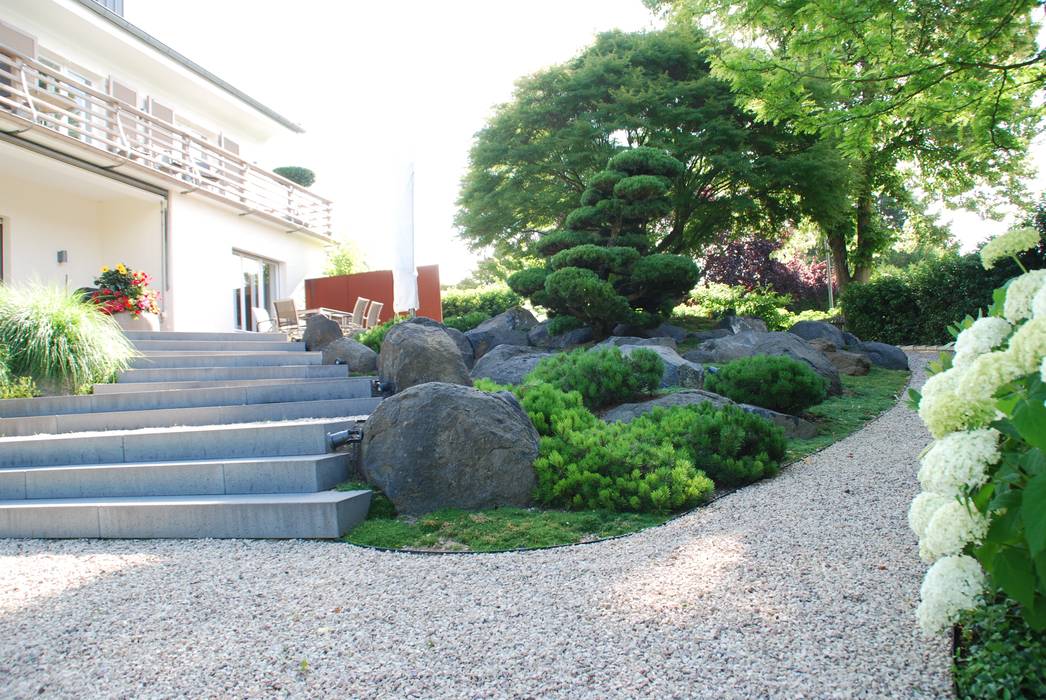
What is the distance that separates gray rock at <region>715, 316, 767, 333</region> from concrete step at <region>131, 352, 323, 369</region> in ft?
26.2

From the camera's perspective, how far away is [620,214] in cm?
1172

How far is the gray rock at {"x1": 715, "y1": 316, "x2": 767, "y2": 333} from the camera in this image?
13.4 m

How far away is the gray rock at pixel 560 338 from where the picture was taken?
11.7 m

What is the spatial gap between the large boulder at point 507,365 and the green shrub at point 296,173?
476 inches

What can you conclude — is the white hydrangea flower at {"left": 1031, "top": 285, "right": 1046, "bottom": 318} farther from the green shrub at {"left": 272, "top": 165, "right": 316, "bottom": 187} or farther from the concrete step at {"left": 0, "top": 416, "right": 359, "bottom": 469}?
the green shrub at {"left": 272, "top": 165, "right": 316, "bottom": 187}

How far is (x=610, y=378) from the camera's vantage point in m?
6.63

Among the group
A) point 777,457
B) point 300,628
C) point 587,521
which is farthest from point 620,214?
point 300,628

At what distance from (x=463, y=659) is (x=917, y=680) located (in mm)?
1504

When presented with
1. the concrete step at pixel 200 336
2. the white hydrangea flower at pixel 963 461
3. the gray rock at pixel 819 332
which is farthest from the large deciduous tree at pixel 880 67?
the concrete step at pixel 200 336

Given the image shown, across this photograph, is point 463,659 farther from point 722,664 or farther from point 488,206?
point 488,206

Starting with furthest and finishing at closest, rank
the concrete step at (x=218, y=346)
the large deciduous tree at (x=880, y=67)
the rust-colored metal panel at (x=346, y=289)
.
Answer: the rust-colored metal panel at (x=346, y=289)
the concrete step at (x=218, y=346)
the large deciduous tree at (x=880, y=67)

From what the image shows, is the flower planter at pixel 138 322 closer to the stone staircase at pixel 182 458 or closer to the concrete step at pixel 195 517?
the stone staircase at pixel 182 458

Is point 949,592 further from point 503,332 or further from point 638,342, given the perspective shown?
point 503,332

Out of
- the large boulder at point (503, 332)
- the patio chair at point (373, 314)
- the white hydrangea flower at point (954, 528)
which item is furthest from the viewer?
the patio chair at point (373, 314)
